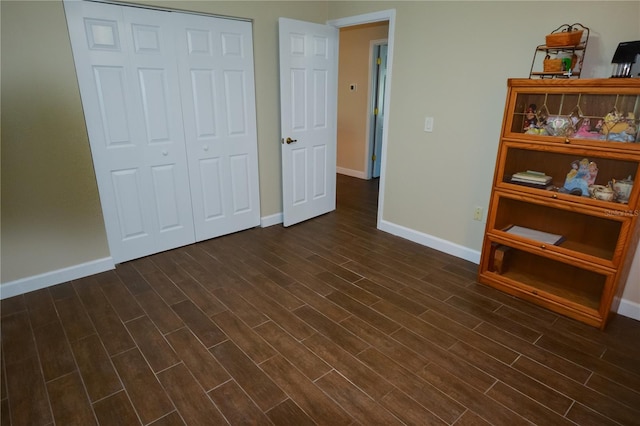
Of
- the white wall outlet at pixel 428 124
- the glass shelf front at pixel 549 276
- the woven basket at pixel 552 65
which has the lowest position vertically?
the glass shelf front at pixel 549 276

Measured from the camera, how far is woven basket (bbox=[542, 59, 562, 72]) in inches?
86.6

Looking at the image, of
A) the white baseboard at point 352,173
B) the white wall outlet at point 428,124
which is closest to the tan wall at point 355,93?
the white baseboard at point 352,173

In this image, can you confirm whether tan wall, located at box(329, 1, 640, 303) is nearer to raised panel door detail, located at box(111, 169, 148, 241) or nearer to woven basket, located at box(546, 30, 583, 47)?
woven basket, located at box(546, 30, 583, 47)

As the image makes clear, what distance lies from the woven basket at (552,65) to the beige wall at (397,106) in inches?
9.8

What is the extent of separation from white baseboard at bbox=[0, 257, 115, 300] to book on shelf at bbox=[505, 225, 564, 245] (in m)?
3.18

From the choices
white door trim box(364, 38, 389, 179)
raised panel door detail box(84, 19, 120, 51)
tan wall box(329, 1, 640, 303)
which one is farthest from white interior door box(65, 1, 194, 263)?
white door trim box(364, 38, 389, 179)

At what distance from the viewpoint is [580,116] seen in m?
2.28

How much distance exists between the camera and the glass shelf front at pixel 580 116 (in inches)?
81.4

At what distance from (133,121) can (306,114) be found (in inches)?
64.5

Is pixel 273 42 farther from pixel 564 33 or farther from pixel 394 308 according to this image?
pixel 394 308

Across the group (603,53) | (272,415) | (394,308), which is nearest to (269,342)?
(272,415)

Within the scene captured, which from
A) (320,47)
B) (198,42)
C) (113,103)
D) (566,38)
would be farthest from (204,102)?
(566,38)

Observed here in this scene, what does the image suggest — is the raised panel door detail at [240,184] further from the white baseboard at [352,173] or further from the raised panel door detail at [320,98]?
the white baseboard at [352,173]

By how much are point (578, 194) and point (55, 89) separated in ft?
11.5
